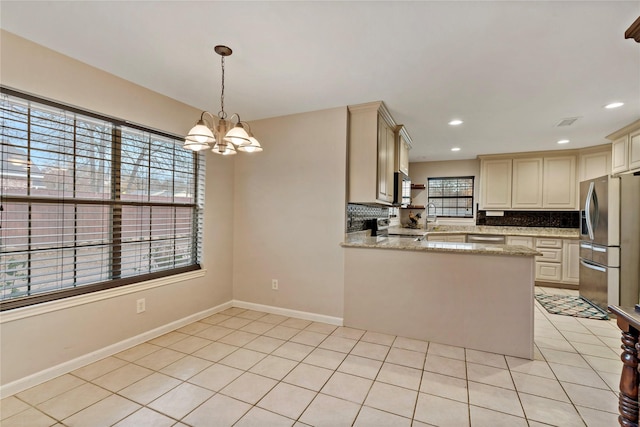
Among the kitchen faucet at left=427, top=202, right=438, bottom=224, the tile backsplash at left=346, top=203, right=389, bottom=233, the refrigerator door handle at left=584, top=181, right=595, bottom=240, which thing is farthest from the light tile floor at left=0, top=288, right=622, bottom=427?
the kitchen faucet at left=427, top=202, right=438, bottom=224

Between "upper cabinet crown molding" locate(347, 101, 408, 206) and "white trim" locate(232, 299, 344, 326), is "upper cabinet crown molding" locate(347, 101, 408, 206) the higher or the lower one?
the higher one

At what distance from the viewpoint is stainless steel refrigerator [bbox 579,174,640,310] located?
360 cm

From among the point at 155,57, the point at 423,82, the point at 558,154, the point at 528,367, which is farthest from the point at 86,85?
the point at 558,154

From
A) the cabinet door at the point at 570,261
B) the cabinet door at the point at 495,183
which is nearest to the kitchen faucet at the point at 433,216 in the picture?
the cabinet door at the point at 495,183

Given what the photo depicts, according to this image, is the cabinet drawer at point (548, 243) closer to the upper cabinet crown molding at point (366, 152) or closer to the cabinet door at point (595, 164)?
the cabinet door at point (595, 164)

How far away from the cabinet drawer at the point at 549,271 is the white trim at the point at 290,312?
400 cm

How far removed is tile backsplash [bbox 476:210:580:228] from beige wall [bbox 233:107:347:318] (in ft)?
13.6

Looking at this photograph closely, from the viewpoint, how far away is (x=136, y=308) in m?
2.73

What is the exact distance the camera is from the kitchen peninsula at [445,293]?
2.58 m

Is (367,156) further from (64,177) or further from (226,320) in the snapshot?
(64,177)

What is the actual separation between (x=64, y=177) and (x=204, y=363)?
1836mm

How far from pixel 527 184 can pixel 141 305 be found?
6.22 m


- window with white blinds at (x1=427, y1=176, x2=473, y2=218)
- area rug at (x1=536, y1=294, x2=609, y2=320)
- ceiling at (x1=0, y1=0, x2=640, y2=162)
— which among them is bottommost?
area rug at (x1=536, y1=294, x2=609, y2=320)

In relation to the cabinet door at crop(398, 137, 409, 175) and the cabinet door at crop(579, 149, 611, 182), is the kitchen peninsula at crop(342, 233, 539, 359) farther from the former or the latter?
the cabinet door at crop(579, 149, 611, 182)
